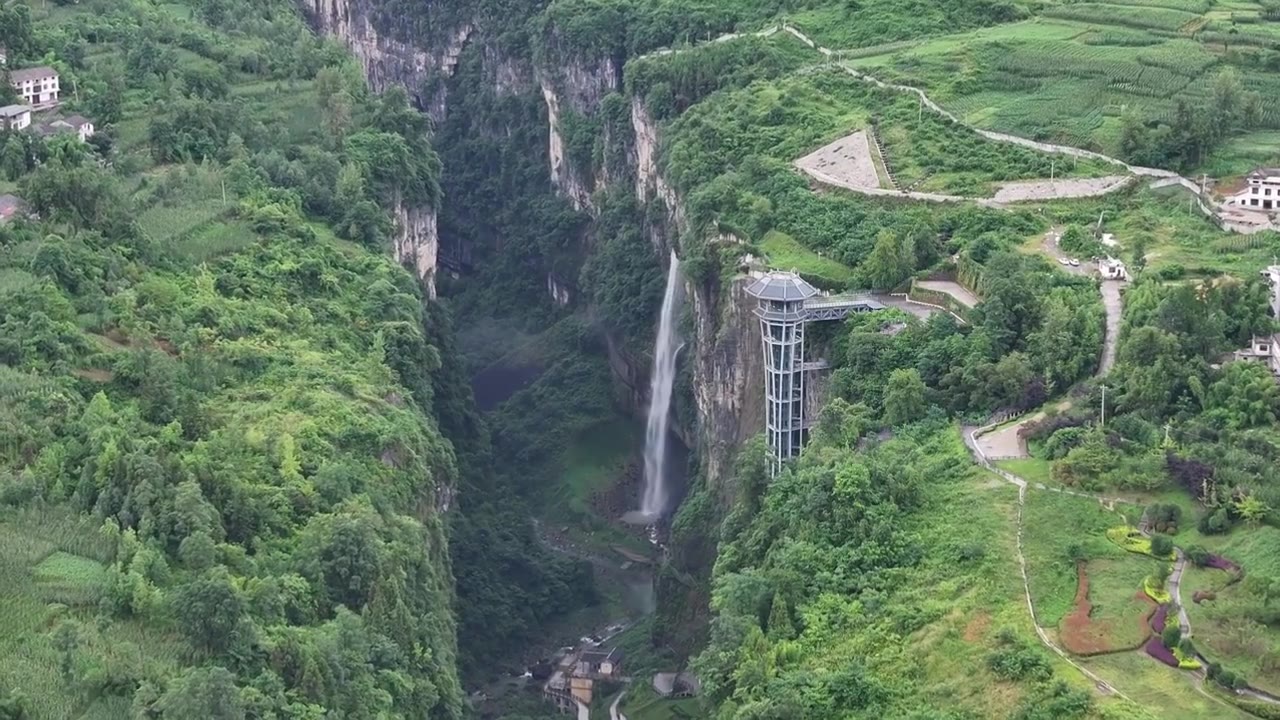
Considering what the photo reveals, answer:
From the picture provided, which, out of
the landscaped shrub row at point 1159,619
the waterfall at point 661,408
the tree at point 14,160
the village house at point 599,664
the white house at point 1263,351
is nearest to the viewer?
the landscaped shrub row at point 1159,619

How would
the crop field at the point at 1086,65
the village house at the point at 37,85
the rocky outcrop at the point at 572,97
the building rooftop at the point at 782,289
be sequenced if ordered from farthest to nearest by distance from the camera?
the rocky outcrop at the point at 572,97, the village house at the point at 37,85, the crop field at the point at 1086,65, the building rooftop at the point at 782,289

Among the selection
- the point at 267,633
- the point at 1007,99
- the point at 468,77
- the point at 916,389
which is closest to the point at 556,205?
the point at 468,77

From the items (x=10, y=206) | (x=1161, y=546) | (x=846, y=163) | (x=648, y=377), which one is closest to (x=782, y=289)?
(x=846, y=163)

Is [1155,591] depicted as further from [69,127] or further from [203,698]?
[69,127]

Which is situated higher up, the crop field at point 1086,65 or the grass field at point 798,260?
the crop field at point 1086,65

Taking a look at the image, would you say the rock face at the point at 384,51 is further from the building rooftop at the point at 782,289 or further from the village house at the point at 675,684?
the village house at the point at 675,684

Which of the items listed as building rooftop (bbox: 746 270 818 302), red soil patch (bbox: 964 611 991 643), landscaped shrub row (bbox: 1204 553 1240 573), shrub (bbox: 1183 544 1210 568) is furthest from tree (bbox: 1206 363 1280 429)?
building rooftop (bbox: 746 270 818 302)

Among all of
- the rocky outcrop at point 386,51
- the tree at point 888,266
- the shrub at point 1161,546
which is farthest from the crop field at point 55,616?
the rocky outcrop at point 386,51

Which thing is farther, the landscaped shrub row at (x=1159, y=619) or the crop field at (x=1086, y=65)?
the crop field at (x=1086, y=65)
